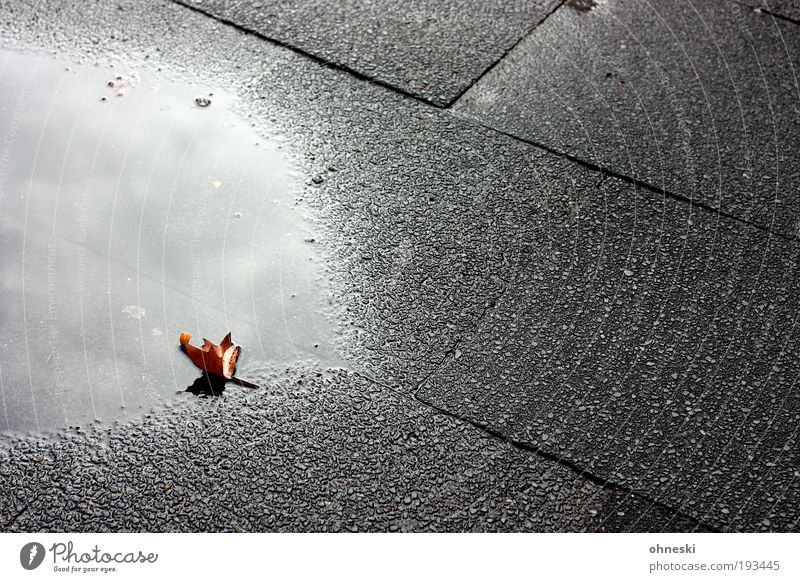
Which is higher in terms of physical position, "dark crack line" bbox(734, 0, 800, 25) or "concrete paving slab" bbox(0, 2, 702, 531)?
"dark crack line" bbox(734, 0, 800, 25)

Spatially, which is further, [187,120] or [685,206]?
[187,120]

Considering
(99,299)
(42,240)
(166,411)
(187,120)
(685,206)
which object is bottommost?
(166,411)

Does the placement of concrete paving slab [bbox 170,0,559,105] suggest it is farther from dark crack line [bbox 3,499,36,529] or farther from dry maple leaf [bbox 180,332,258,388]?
dark crack line [bbox 3,499,36,529]

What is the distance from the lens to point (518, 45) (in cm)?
376

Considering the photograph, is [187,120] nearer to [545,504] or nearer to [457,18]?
[457,18]

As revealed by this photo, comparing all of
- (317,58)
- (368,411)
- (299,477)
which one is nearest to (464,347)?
(368,411)

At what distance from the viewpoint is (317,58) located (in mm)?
3621

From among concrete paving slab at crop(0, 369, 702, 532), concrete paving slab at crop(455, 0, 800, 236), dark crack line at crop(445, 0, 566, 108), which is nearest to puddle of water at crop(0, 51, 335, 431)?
concrete paving slab at crop(0, 369, 702, 532)

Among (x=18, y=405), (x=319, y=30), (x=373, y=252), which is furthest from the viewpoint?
(x=319, y=30)

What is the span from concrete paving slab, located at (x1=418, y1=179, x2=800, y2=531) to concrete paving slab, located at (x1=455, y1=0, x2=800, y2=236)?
265mm

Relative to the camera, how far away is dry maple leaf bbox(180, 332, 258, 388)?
8.18 ft

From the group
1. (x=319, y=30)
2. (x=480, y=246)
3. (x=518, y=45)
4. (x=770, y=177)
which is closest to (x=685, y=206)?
(x=770, y=177)

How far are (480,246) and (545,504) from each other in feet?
3.25

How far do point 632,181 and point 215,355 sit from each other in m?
1.71
